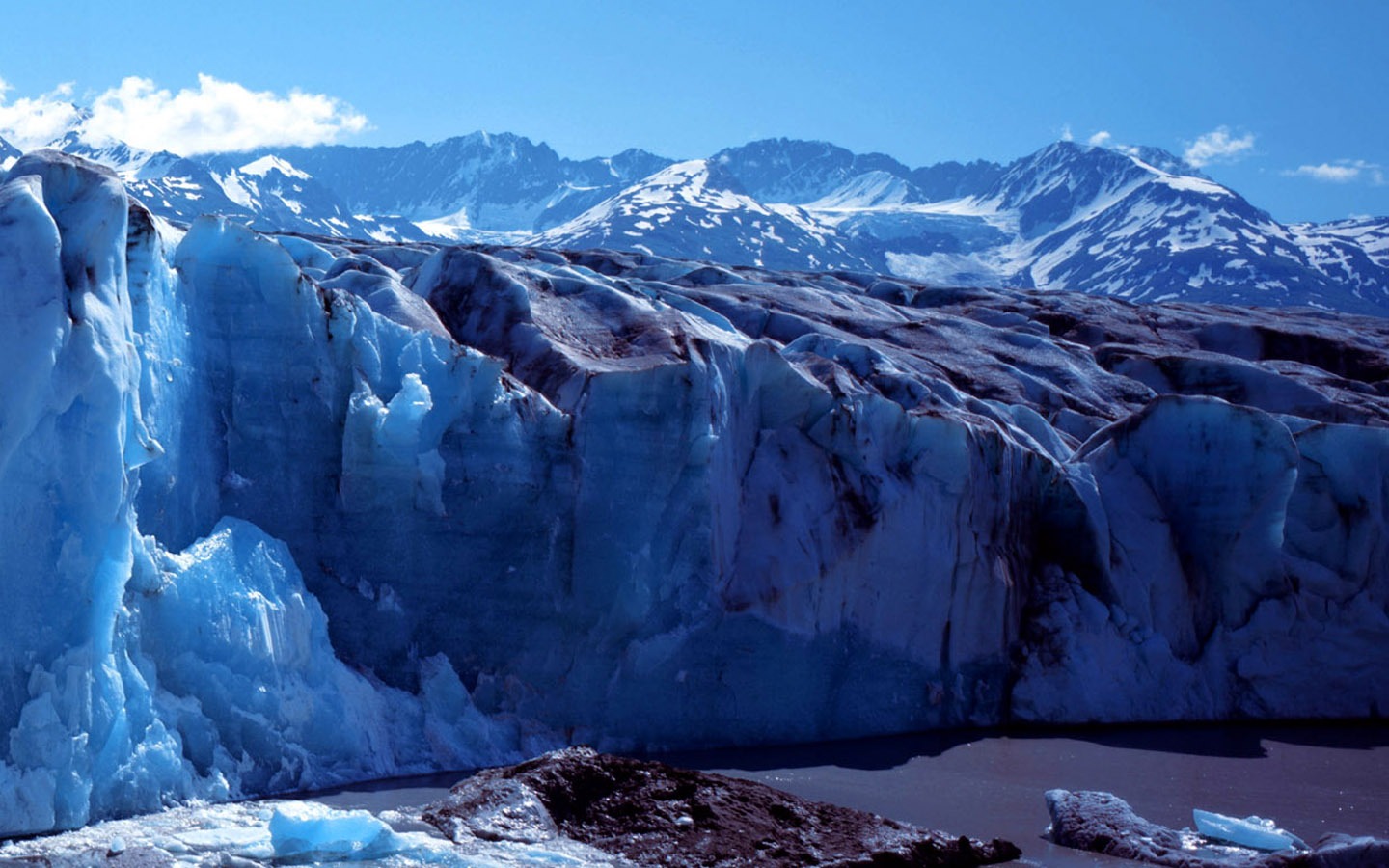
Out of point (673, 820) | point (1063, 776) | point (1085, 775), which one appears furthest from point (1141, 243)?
point (673, 820)

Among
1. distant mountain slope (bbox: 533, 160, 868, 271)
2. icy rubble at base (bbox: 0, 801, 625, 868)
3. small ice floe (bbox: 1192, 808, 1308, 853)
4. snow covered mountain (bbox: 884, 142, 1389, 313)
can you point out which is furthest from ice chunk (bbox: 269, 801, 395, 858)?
distant mountain slope (bbox: 533, 160, 868, 271)

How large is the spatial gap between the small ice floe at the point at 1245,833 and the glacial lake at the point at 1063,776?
45cm

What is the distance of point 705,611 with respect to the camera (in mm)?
11695

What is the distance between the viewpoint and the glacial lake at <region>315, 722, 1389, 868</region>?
9742mm

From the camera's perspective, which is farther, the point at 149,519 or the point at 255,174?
the point at 255,174

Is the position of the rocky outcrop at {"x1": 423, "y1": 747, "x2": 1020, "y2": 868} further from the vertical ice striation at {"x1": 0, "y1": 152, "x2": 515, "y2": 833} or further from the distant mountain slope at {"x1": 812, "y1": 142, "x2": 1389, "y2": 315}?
the distant mountain slope at {"x1": 812, "y1": 142, "x2": 1389, "y2": 315}

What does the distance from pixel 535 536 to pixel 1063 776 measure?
168 inches

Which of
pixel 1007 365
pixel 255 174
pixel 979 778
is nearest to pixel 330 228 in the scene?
pixel 255 174

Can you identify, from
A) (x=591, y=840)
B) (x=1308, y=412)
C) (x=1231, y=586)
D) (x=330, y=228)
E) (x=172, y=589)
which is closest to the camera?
(x=591, y=840)

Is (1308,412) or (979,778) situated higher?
(1308,412)

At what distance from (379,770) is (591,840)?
2008 mm

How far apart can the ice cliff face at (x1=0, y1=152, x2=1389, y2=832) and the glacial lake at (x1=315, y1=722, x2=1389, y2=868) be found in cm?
45

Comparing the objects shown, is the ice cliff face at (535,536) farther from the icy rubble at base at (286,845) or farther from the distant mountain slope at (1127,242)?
the distant mountain slope at (1127,242)

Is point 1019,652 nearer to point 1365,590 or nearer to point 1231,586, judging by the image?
point 1231,586
